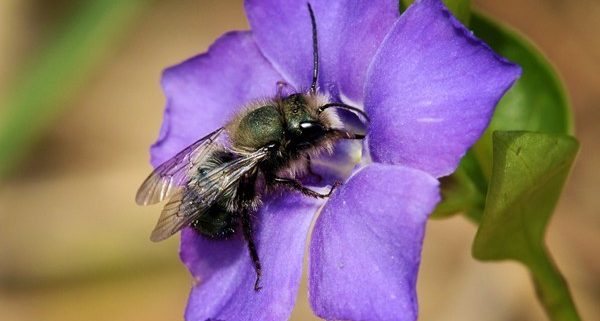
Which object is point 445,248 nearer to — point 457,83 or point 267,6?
point 267,6

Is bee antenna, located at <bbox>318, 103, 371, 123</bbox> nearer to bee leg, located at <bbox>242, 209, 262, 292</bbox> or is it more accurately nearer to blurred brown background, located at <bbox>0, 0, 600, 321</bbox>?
bee leg, located at <bbox>242, 209, 262, 292</bbox>

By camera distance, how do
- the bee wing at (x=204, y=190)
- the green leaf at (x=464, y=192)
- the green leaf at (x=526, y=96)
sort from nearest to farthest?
→ the bee wing at (x=204, y=190), the green leaf at (x=464, y=192), the green leaf at (x=526, y=96)

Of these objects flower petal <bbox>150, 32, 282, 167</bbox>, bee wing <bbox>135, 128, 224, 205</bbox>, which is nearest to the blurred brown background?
flower petal <bbox>150, 32, 282, 167</bbox>

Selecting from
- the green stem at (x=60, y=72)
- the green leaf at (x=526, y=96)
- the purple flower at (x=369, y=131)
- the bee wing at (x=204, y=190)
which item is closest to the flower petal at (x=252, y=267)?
the purple flower at (x=369, y=131)

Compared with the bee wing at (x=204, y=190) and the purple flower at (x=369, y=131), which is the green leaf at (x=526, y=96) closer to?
the purple flower at (x=369, y=131)

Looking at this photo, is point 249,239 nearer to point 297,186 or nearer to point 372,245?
point 297,186

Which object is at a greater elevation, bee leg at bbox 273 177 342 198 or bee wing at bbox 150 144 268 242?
bee wing at bbox 150 144 268 242
